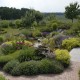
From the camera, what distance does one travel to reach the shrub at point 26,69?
444 inches

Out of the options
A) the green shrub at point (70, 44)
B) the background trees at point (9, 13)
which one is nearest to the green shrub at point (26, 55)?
the green shrub at point (70, 44)

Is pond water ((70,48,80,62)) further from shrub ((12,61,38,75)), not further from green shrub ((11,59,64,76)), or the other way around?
shrub ((12,61,38,75))

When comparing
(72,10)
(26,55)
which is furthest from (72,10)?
(26,55)

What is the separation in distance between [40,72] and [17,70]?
106cm

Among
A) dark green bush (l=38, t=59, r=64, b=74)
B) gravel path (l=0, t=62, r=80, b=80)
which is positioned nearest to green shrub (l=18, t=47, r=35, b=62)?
dark green bush (l=38, t=59, r=64, b=74)

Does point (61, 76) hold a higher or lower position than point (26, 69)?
lower

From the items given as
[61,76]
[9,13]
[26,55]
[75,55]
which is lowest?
[9,13]

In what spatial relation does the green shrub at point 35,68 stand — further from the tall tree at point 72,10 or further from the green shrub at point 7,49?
the tall tree at point 72,10

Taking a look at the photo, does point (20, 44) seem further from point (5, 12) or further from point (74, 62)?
point (5, 12)

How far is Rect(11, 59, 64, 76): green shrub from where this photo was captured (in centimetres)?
1129

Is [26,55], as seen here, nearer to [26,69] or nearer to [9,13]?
[26,69]

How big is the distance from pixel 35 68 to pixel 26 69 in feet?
1.36

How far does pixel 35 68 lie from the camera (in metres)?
11.3

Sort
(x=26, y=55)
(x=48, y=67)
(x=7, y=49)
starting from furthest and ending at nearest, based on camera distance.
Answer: (x=7, y=49) < (x=26, y=55) < (x=48, y=67)
